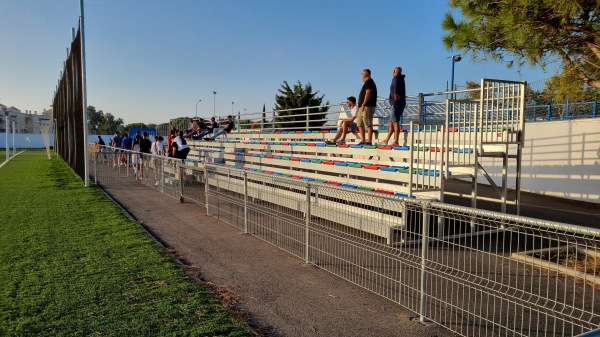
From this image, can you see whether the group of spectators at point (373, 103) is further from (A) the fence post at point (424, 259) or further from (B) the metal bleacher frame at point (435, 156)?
(A) the fence post at point (424, 259)

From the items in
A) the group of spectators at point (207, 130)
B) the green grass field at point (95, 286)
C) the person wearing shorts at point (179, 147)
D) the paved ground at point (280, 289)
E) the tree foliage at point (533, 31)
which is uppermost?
the tree foliage at point (533, 31)

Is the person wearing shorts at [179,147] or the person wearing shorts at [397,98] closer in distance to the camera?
the person wearing shorts at [397,98]

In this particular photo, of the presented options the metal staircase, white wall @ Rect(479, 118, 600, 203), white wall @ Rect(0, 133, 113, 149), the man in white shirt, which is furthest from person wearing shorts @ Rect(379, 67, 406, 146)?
white wall @ Rect(0, 133, 113, 149)

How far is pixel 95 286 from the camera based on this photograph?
517 cm

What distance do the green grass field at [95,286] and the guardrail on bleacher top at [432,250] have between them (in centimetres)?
186

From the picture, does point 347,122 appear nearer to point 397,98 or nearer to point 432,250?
point 397,98

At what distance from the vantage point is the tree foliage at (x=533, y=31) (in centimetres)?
601

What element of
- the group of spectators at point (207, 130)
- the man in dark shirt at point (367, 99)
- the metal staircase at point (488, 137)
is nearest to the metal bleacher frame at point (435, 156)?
the metal staircase at point (488, 137)

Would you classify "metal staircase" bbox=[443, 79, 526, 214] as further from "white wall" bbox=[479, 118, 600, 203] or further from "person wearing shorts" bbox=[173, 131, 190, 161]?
"person wearing shorts" bbox=[173, 131, 190, 161]

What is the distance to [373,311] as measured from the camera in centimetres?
475

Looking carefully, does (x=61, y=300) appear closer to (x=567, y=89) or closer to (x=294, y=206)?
(x=294, y=206)

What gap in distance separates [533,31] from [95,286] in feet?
21.2

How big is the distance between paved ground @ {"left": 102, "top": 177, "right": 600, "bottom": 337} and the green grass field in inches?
14.7

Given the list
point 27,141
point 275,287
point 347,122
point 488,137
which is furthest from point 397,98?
point 27,141
